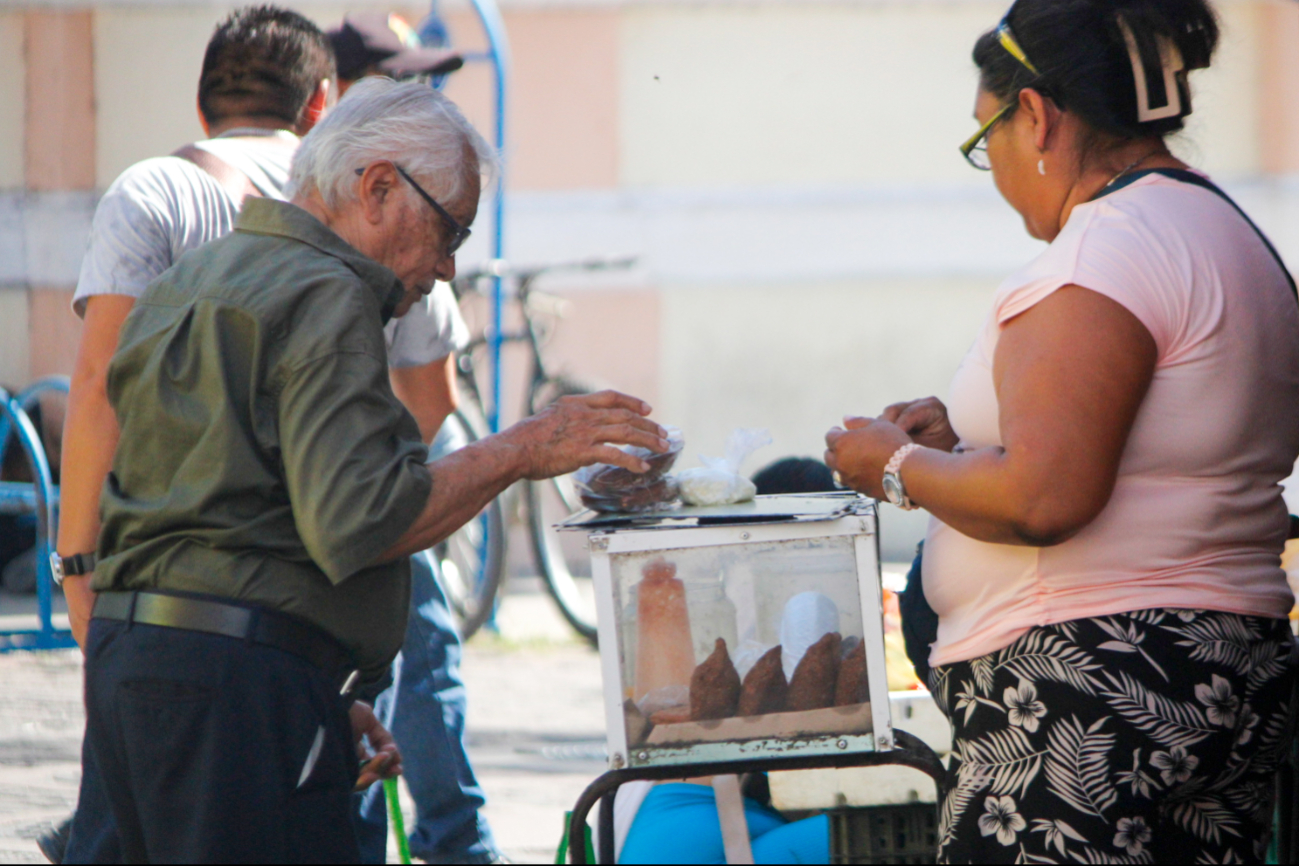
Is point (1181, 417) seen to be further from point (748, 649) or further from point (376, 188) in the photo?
point (376, 188)

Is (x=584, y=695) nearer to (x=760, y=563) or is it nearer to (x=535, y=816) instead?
(x=535, y=816)

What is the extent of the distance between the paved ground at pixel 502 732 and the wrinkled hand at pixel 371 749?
1588 millimetres

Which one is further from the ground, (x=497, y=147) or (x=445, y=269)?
(x=497, y=147)

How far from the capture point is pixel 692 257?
A: 7.58m

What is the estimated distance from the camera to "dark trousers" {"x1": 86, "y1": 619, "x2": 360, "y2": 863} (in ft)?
5.67

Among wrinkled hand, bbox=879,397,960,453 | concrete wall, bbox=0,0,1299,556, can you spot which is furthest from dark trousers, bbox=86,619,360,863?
concrete wall, bbox=0,0,1299,556

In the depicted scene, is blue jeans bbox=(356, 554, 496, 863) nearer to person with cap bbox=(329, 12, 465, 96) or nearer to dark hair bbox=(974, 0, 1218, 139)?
person with cap bbox=(329, 12, 465, 96)

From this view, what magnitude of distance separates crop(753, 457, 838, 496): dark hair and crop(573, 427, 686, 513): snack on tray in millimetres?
622

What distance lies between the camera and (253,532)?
1.74 m

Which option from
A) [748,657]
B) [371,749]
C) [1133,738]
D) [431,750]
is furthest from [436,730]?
[1133,738]

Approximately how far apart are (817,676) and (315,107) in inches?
65.4

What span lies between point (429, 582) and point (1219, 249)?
2165 millimetres

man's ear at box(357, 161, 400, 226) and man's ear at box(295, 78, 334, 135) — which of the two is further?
man's ear at box(295, 78, 334, 135)

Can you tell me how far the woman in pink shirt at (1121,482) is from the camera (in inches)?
66.1
